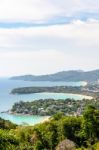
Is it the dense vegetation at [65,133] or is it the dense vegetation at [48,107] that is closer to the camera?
the dense vegetation at [65,133]

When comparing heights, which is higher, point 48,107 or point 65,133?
point 65,133

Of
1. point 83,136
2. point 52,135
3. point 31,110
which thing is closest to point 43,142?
point 52,135

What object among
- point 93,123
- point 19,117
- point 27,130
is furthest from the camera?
point 19,117

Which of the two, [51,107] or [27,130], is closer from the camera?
[27,130]

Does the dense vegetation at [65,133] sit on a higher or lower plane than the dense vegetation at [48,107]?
higher

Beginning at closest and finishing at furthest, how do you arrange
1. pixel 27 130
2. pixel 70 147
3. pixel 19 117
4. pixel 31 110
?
pixel 70 147 < pixel 27 130 < pixel 19 117 < pixel 31 110

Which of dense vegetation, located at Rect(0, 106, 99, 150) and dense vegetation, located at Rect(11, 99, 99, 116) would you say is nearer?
dense vegetation, located at Rect(0, 106, 99, 150)

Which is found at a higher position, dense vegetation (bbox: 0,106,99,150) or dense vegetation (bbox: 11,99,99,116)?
dense vegetation (bbox: 0,106,99,150)

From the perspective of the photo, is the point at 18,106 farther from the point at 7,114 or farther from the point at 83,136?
the point at 83,136

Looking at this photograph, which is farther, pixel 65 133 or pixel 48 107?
pixel 48 107
